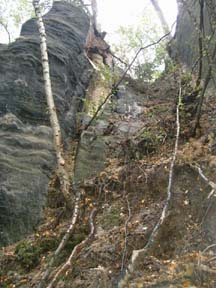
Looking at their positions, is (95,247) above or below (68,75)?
below

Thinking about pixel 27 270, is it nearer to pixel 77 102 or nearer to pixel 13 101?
pixel 13 101

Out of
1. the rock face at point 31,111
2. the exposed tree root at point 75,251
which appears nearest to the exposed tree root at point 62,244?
the exposed tree root at point 75,251

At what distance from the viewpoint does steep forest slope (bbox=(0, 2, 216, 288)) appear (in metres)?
6.06

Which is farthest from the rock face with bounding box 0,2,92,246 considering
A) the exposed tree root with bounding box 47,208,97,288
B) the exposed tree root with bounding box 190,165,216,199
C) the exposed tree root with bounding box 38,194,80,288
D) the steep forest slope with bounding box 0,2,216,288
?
the exposed tree root with bounding box 190,165,216,199

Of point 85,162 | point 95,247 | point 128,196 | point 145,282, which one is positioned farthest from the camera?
point 85,162

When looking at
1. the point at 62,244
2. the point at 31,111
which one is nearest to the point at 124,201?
the point at 62,244

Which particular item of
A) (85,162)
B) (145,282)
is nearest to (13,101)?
(85,162)

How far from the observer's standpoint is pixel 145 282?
5.56 metres

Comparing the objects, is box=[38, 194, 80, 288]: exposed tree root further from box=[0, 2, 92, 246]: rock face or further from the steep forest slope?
box=[0, 2, 92, 246]: rock face

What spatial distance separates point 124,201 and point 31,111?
414 cm

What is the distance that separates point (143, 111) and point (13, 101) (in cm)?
474

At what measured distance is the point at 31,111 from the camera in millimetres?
11023

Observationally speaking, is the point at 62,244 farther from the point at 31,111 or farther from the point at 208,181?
the point at 31,111

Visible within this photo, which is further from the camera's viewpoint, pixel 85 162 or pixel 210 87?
pixel 210 87
